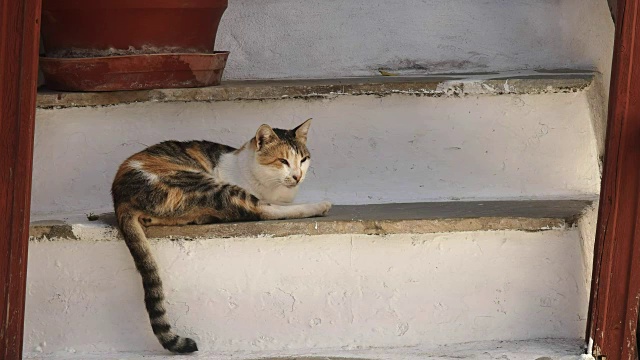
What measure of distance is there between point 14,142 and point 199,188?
0.68 metres

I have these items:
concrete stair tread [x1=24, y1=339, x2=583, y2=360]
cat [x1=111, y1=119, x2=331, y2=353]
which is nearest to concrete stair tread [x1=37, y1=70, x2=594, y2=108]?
cat [x1=111, y1=119, x2=331, y2=353]

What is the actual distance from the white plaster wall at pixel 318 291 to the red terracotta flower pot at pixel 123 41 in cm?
75

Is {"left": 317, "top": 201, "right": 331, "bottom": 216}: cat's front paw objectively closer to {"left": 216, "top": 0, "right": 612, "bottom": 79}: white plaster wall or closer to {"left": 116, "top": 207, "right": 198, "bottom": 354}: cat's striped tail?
{"left": 116, "top": 207, "right": 198, "bottom": 354}: cat's striped tail

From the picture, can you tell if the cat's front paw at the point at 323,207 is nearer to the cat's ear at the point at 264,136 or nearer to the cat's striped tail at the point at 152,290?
the cat's ear at the point at 264,136

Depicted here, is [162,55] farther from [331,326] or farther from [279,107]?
[331,326]

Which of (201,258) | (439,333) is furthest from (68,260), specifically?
(439,333)

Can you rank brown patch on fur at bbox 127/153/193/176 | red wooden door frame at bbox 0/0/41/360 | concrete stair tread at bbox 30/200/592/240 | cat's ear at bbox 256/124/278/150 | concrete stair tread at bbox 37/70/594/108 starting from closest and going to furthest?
1. red wooden door frame at bbox 0/0/41/360
2. concrete stair tread at bbox 30/200/592/240
3. brown patch on fur at bbox 127/153/193/176
4. cat's ear at bbox 256/124/278/150
5. concrete stair tread at bbox 37/70/594/108

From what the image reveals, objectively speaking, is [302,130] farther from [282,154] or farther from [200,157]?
[200,157]

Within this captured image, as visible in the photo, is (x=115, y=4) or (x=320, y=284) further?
(x=115, y=4)

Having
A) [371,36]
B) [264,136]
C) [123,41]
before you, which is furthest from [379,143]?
[123,41]

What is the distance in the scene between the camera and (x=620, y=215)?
9.62 ft

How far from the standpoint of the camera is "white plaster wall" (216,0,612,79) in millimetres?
4227

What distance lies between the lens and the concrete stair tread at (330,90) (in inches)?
141

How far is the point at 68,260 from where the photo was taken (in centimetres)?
321
